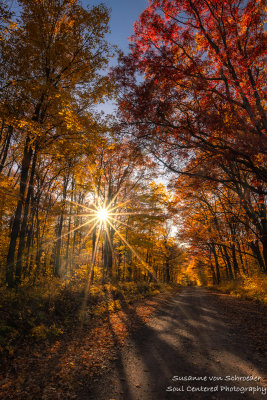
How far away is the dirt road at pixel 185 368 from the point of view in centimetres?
338

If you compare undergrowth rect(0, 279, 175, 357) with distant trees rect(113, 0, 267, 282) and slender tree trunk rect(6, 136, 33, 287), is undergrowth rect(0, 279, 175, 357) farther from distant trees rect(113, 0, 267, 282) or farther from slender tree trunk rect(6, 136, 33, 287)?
distant trees rect(113, 0, 267, 282)

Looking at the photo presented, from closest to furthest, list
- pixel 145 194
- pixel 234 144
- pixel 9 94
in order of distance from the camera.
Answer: pixel 234 144
pixel 9 94
pixel 145 194

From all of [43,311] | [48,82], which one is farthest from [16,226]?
[48,82]

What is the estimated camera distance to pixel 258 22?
5.89 m

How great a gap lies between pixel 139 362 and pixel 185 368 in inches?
45.4

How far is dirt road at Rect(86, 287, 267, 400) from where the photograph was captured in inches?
133

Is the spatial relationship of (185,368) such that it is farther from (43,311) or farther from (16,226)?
(16,226)

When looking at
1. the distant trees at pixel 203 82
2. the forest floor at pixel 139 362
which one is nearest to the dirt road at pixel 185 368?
the forest floor at pixel 139 362

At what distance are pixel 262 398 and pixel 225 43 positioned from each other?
346 inches

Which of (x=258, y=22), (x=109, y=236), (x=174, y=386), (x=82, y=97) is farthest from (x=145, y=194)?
(x=174, y=386)

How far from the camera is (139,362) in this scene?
15.1ft

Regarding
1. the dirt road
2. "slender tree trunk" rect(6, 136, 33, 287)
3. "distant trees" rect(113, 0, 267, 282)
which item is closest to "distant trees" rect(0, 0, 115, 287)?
"slender tree trunk" rect(6, 136, 33, 287)

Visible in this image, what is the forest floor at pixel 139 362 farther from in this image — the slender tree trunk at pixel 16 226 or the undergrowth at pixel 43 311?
the slender tree trunk at pixel 16 226

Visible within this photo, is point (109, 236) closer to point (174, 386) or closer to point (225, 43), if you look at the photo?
point (174, 386)
